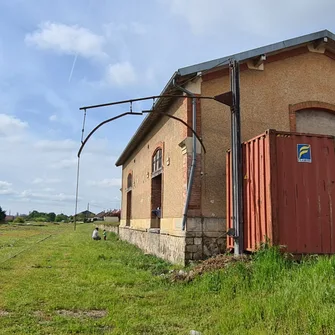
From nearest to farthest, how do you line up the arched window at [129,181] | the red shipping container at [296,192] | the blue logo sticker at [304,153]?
the red shipping container at [296,192] → the blue logo sticker at [304,153] → the arched window at [129,181]

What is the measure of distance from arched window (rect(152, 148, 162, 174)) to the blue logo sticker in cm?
635

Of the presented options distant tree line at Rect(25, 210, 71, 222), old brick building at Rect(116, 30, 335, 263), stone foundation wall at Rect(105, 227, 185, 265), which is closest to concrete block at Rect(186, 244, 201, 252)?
old brick building at Rect(116, 30, 335, 263)

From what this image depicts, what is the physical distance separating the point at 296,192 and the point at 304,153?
83 centimetres

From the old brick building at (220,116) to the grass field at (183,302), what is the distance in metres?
1.97

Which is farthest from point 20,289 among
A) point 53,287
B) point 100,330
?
point 100,330

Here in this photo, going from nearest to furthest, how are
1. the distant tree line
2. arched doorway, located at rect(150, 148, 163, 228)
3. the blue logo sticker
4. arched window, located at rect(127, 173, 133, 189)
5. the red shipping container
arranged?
the red shipping container → the blue logo sticker → arched doorway, located at rect(150, 148, 163, 228) → arched window, located at rect(127, 173, 133, 189) → the distant tree line

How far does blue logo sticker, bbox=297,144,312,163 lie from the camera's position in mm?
7633

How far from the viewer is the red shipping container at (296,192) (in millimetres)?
7367

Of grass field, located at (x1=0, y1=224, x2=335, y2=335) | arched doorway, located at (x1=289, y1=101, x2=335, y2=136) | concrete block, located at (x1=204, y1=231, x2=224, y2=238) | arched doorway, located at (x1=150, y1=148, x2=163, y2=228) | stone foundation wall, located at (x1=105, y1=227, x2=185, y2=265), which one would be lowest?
grass field, located at (x1=0, y1=224, x2=335, y2=335)

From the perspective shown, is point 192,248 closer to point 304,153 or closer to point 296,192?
point 296,192

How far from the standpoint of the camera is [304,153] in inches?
301

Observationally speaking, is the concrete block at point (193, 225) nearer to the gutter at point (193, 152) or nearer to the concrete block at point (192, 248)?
the gutter at point (193, 152)

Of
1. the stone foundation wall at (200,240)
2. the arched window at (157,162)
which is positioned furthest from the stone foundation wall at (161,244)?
the arched window at (157,162)

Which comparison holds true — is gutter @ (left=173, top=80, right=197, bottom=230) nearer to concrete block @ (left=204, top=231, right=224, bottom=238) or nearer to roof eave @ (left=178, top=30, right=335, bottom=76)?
roof eave @ (left=178, top=30, right=335, bottom=76)
